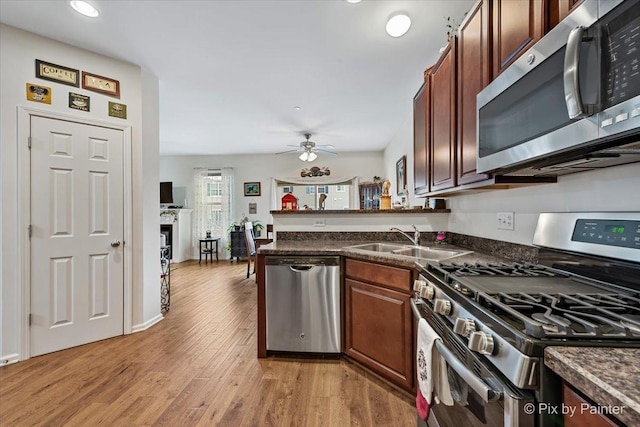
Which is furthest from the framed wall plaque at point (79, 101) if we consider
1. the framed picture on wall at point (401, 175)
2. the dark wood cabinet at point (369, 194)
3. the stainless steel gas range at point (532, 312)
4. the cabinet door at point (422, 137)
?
the dark wood cabinet at point (369, 194)

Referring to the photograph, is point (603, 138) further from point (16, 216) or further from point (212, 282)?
point (212, 282)

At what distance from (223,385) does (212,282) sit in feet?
10.1

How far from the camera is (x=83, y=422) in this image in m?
1.59

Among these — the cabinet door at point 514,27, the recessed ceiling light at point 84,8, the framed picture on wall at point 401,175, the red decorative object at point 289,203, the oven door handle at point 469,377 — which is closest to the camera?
the oven door handle at point 469,377

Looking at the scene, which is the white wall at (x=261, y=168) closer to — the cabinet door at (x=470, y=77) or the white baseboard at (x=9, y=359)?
the white baseboard at (x=9, y=359)

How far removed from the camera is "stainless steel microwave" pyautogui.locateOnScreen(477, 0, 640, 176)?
→ 0.68 meters

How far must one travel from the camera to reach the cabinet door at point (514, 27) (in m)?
1.06

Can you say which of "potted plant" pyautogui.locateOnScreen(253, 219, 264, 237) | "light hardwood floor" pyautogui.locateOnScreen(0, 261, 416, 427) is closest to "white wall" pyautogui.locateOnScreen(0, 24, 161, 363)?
"light hardwood floor" pyautogui.locateOnScreen(0, 261, 416, 427)

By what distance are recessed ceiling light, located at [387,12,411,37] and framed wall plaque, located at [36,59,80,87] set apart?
2689 millimetres

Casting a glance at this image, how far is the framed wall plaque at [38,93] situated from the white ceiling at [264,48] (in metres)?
0.43

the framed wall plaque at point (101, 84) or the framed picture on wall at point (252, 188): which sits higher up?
the framed wall plaque at point (101, 84)

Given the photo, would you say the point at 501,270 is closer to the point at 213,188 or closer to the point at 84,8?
the point at 84,8

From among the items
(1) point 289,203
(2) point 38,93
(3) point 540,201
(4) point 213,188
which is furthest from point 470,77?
(4) point 213,188

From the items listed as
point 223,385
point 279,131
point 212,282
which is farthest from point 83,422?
point 279,131
